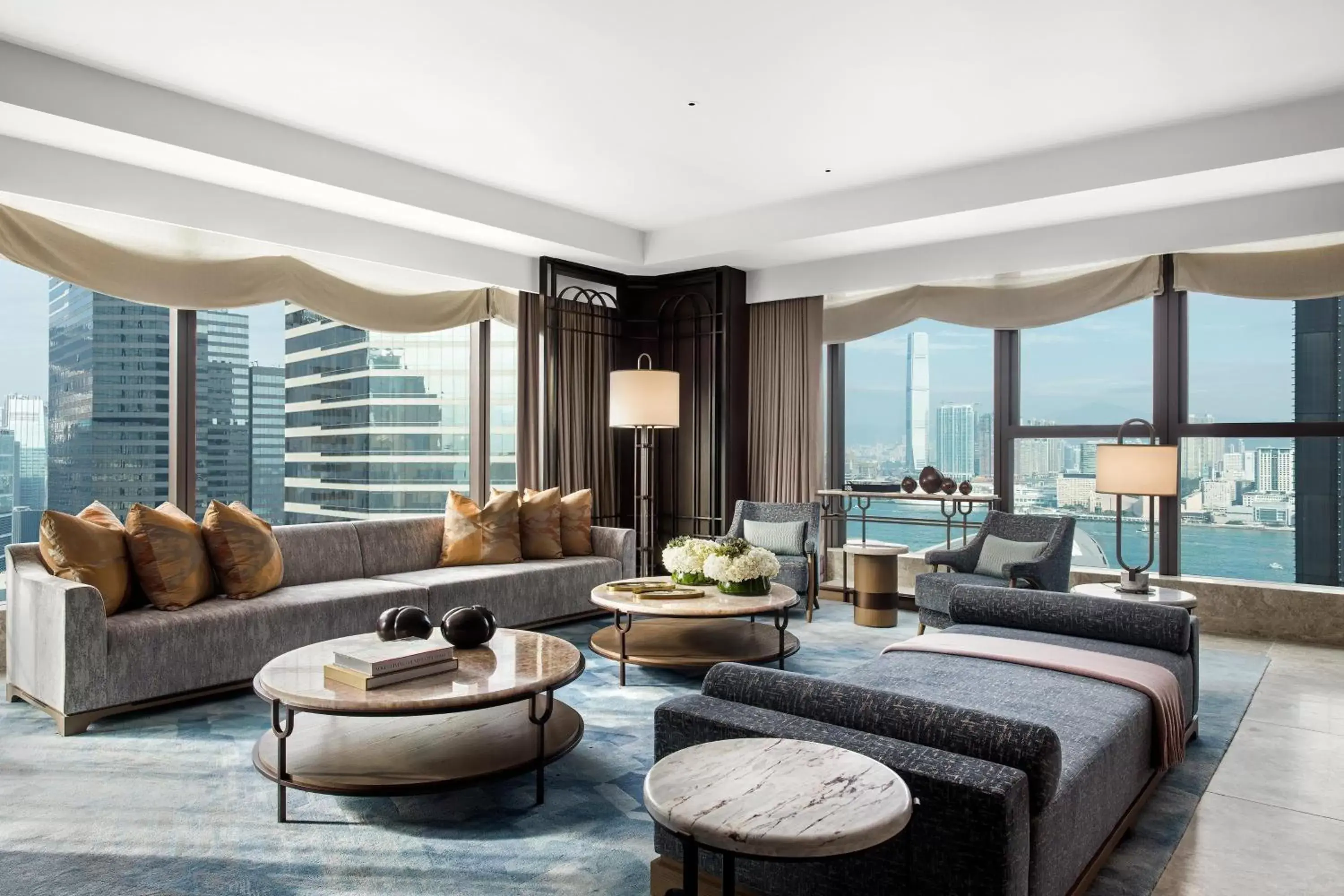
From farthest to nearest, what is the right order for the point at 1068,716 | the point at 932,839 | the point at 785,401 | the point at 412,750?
the point at 785,401, the point at 412,750, the point at 1068,716, the point at 932,839

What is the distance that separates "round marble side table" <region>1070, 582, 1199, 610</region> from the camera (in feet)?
11.8

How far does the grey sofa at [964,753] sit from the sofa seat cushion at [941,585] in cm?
176

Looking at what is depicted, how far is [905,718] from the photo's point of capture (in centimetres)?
185

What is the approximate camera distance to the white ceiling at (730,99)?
318 centimetres

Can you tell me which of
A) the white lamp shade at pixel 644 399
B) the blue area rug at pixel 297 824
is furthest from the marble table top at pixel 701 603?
the white lamp shade at pixel 644 399

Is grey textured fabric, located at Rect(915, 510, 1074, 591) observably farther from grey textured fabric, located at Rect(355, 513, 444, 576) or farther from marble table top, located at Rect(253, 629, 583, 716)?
grey textured fabric, located at Rect(355, 513, 444, 576)

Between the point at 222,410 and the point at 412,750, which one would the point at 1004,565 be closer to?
the point at 412,750

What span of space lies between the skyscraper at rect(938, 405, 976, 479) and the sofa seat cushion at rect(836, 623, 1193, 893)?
3.10m

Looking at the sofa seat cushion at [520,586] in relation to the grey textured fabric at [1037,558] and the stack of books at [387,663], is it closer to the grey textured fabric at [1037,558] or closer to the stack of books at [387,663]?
the stack of books at [387,663]

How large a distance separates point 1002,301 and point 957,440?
1064mm

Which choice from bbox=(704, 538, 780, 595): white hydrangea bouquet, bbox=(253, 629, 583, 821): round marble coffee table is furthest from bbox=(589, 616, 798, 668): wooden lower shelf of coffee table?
bbox=(253, 629, 583, 821): round marble coffee table

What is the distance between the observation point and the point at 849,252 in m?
6.06

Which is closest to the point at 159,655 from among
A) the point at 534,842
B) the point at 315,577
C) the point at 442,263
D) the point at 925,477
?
the point at 315,577

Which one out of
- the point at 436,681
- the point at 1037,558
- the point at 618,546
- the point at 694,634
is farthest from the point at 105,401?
the point at 1037,558
